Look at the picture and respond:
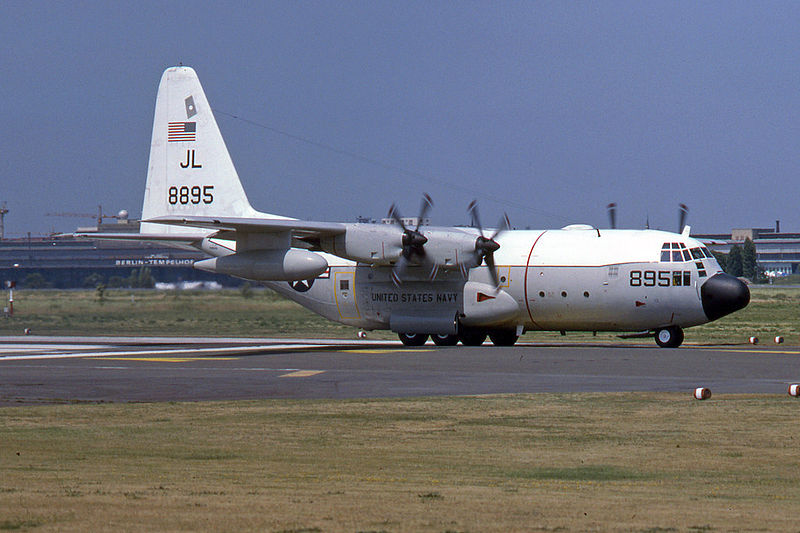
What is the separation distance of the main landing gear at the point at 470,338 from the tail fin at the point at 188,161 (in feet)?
26.8

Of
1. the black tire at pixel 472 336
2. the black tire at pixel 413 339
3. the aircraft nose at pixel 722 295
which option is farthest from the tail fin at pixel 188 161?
the aircraft nose at pixel 722 295

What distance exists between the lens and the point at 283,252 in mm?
37688

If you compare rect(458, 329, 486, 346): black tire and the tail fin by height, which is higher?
the tail fin

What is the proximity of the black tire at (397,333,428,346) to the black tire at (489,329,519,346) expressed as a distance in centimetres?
255

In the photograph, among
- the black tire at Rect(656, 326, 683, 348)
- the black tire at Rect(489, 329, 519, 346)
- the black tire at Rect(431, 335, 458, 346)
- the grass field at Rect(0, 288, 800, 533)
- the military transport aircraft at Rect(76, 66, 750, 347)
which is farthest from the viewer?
the black tire at Rect(489, 329, 519, 346)

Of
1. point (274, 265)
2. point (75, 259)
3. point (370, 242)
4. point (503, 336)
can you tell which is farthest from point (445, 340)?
point (75, 259)

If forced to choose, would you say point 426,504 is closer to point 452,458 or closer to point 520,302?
point 452,458

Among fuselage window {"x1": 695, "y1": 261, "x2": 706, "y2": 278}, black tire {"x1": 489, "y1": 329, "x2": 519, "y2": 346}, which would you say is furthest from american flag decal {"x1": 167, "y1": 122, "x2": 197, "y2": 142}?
fuselage window {"x1": 695, "y1": 261, "x2": 706, "y2": 278}

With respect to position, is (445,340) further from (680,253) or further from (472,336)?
(680,253)

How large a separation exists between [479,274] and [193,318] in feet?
54.6

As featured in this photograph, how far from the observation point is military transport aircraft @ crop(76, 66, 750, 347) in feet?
122

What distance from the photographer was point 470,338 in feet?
135

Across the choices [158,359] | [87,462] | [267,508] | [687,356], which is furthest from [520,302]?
[267,508]

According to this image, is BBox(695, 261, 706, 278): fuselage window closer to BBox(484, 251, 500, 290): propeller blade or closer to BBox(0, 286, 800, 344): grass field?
BBox(484, 251, 500, 290): propeller blade
